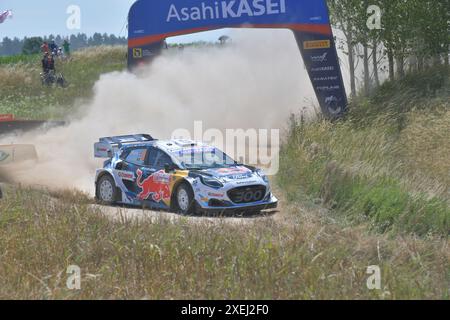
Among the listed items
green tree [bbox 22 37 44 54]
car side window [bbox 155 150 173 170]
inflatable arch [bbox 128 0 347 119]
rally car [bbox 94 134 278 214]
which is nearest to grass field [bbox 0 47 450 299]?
rally car [bbox 94 134 278 214]

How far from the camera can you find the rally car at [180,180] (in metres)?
14.8

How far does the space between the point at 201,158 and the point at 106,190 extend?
2.41 m

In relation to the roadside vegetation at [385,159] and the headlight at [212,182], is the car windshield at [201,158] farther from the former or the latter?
the roadside vegetation at [385,159]

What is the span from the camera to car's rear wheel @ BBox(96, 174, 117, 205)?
16703 mm

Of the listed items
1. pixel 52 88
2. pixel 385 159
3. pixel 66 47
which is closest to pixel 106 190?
pixel 385 159

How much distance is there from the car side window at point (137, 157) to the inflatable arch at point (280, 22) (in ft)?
28.8

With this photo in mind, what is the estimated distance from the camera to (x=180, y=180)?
49.7 feet

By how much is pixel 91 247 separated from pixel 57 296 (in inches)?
76.6

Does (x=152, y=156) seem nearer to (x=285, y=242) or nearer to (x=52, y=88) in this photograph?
(x=285, y=242)

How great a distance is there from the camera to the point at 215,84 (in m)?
28.2

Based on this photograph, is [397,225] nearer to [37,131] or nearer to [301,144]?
[301,144]

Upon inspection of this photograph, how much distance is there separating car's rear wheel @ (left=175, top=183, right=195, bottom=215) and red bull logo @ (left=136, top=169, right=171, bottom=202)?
0.22 metres
